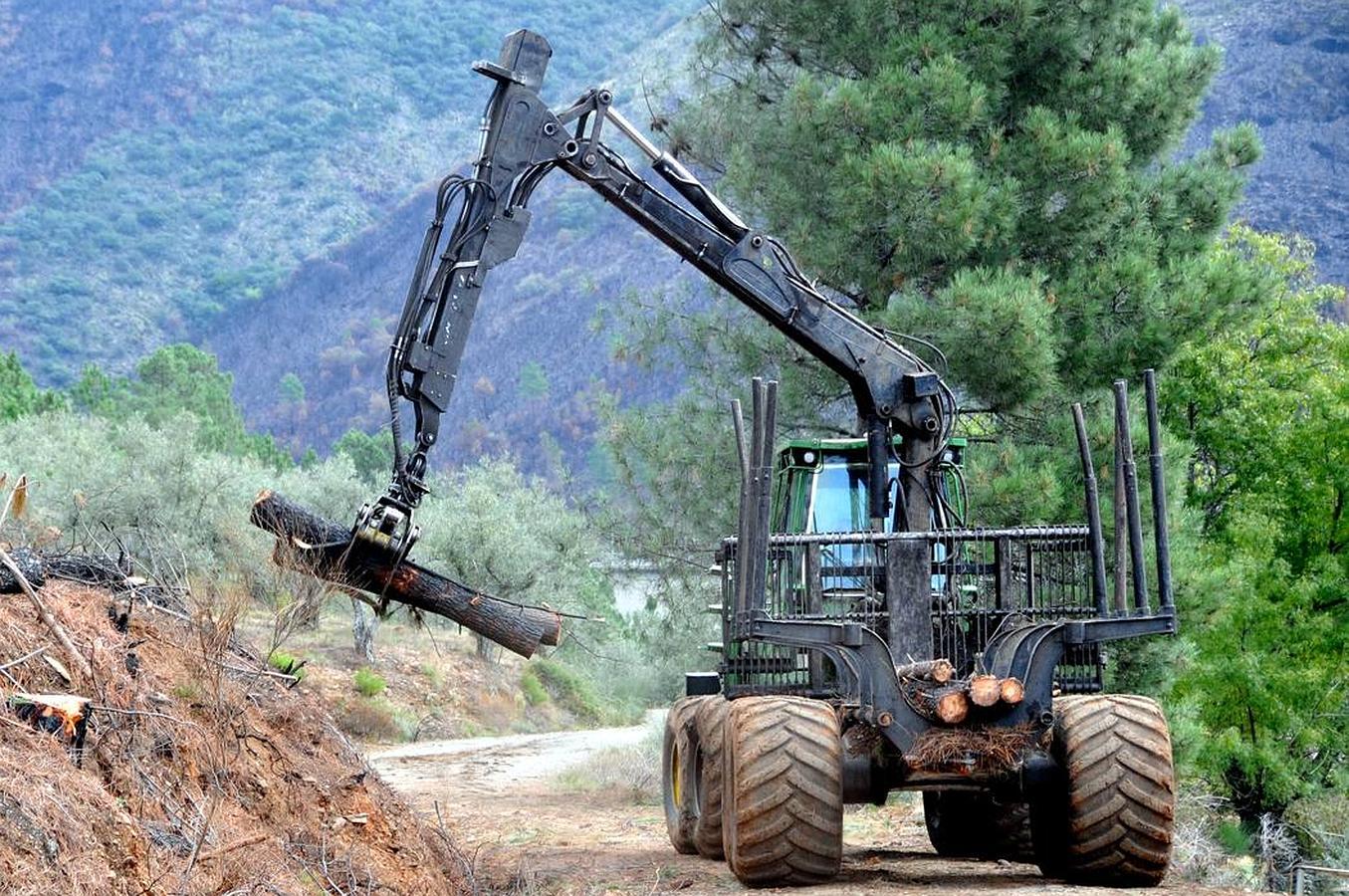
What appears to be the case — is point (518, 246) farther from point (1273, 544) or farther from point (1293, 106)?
point (1293, 106)

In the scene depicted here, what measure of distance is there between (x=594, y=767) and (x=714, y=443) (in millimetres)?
5202

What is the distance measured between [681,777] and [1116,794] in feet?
15.4

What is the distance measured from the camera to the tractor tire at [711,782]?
12625mm

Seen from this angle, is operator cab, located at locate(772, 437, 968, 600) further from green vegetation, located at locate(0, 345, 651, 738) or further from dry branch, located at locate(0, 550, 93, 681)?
green vegetation, located at locate(0, 345, 651, 738)

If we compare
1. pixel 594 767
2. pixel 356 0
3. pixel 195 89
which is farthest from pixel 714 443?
pixel 356 0

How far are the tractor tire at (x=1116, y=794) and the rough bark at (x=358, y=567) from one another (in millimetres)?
4130

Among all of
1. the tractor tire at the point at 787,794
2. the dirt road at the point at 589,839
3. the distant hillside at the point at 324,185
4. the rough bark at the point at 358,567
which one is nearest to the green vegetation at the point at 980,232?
the dirt road at the point at 589,839

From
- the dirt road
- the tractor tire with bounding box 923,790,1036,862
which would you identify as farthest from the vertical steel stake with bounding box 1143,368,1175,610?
the tractor tire with bounding box 923,790,1036,862

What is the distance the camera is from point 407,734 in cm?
3247

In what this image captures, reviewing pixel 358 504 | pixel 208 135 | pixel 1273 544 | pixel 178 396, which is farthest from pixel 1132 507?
pixel 208 135

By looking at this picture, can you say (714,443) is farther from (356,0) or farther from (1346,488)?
(356,0)

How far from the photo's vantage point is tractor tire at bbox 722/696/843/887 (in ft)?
33.3

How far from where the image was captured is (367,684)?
109ft

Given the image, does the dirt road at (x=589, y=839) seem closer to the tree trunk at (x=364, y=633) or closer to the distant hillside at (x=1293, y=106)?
the tree trunk at (x=364, y=633)
